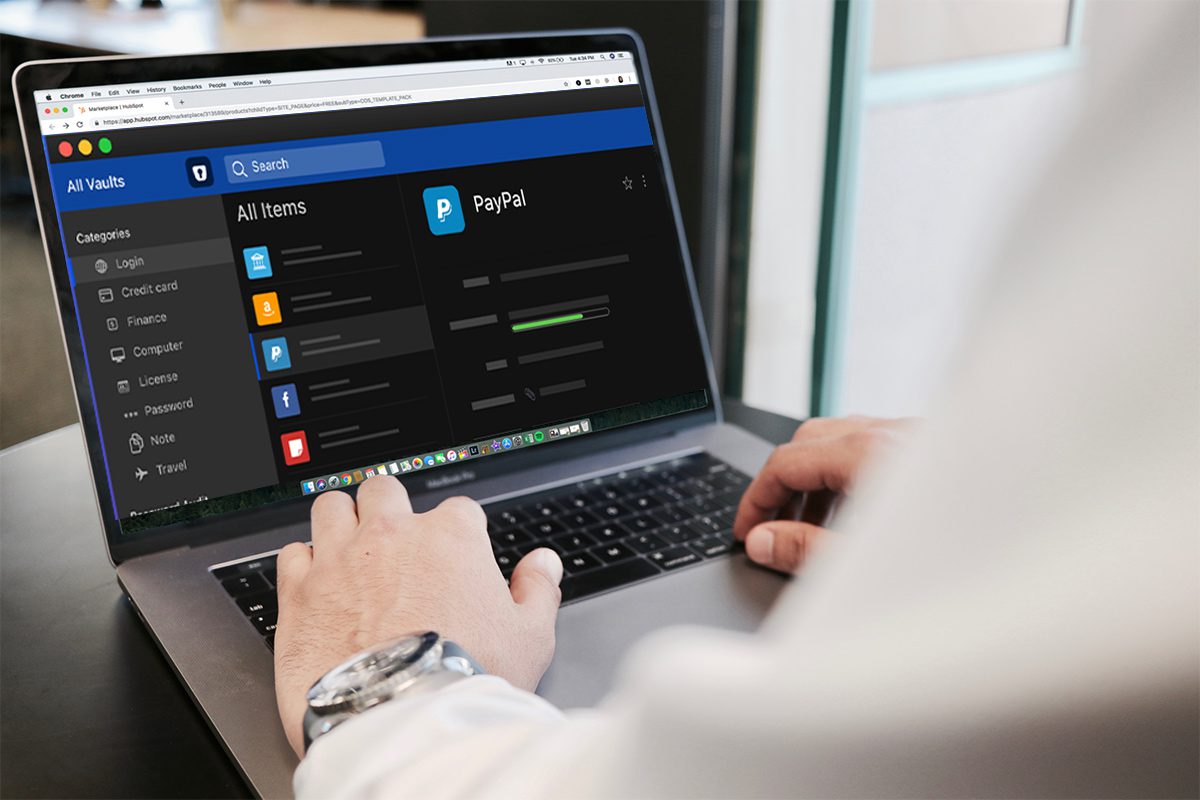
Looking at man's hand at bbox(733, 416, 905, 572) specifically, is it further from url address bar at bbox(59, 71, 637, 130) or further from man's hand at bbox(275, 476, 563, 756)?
url address bar at bbox(59, 71, 637, 130)

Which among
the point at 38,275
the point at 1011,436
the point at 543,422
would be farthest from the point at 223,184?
the point at 38,275

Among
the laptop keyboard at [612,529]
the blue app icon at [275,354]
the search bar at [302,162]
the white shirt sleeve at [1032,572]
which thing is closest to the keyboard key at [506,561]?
the laptop keyboard at [612,529]

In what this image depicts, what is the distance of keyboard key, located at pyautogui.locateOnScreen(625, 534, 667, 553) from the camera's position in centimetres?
80

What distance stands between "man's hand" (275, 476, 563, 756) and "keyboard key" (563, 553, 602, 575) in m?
0.08

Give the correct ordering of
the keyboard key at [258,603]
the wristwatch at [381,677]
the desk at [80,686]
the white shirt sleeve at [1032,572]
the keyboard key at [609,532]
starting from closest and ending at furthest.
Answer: the white shirt sleeve at [1032,572] < the wristwatch at [381,677] < the desk at [80,686] < the keyboard key at [258,603] < the keyboard key at [609,532]

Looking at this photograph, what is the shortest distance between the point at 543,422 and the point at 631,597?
0.68 feet

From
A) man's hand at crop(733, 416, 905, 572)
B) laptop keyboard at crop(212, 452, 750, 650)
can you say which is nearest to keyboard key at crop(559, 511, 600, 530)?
laptop keyboard at crop(212, 452, 750, 650)

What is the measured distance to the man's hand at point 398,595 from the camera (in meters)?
0.56

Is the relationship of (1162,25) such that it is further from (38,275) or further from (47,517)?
(38,275)

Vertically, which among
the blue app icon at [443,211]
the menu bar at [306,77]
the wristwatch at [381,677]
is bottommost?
the wristwatch at [381,677]

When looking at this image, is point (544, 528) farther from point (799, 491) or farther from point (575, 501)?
point (799, 491)

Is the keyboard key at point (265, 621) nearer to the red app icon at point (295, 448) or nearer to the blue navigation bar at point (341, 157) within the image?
the red app icon at point (295, 448)

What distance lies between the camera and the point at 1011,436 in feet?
0.81

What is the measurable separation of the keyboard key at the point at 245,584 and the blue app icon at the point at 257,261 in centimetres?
22
